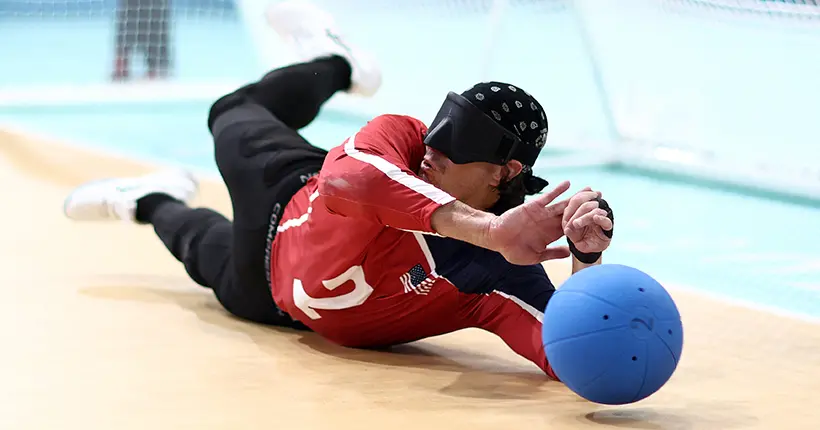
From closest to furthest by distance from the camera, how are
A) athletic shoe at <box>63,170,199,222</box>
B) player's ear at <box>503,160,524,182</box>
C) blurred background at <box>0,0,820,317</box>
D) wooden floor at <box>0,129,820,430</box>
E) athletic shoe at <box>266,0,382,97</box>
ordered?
1. wooden floor at <box>0,129,820,430</box>
2. player's ear at <box>503,160,524,182</box>
3. athletic shoe at <box>63,170,199,222</box>
4. athletic shoe at <box>266,0,382,97</box>
5. blurred background at <box>0,0,820,317</box>

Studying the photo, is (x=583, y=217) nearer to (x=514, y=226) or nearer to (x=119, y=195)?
(x=514, y=226)

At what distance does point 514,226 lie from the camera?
2402 millimetres

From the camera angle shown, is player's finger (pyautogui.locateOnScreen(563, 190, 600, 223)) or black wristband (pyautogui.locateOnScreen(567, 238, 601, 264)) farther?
black wristband (pyautogui.locateOnScreen(567, 238, 601, 264))

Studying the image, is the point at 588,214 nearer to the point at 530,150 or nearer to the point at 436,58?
the point at 530,150

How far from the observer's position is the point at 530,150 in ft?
9.45

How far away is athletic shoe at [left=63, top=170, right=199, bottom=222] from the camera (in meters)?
4.21

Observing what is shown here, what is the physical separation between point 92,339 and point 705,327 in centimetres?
178

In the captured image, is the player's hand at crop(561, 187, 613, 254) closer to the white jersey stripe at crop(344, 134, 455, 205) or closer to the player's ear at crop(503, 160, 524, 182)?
the white jersey stripe at crop(344, 134, 455, 205)

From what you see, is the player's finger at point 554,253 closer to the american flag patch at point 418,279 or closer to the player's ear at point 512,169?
the player's ear at point 512,169

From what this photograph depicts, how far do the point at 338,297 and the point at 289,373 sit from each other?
0.80 feet

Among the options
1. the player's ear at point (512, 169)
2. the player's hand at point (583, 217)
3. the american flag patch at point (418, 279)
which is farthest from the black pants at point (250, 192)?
the player's hand at point (583, 217)

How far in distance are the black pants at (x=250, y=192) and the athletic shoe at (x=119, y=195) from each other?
5cm

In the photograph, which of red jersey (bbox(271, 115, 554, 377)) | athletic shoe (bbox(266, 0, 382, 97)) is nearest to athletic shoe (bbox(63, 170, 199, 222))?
athletic shoe (bbox(266, 0, 382, 97))

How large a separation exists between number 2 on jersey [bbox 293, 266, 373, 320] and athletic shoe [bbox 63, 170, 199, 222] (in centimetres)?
134
